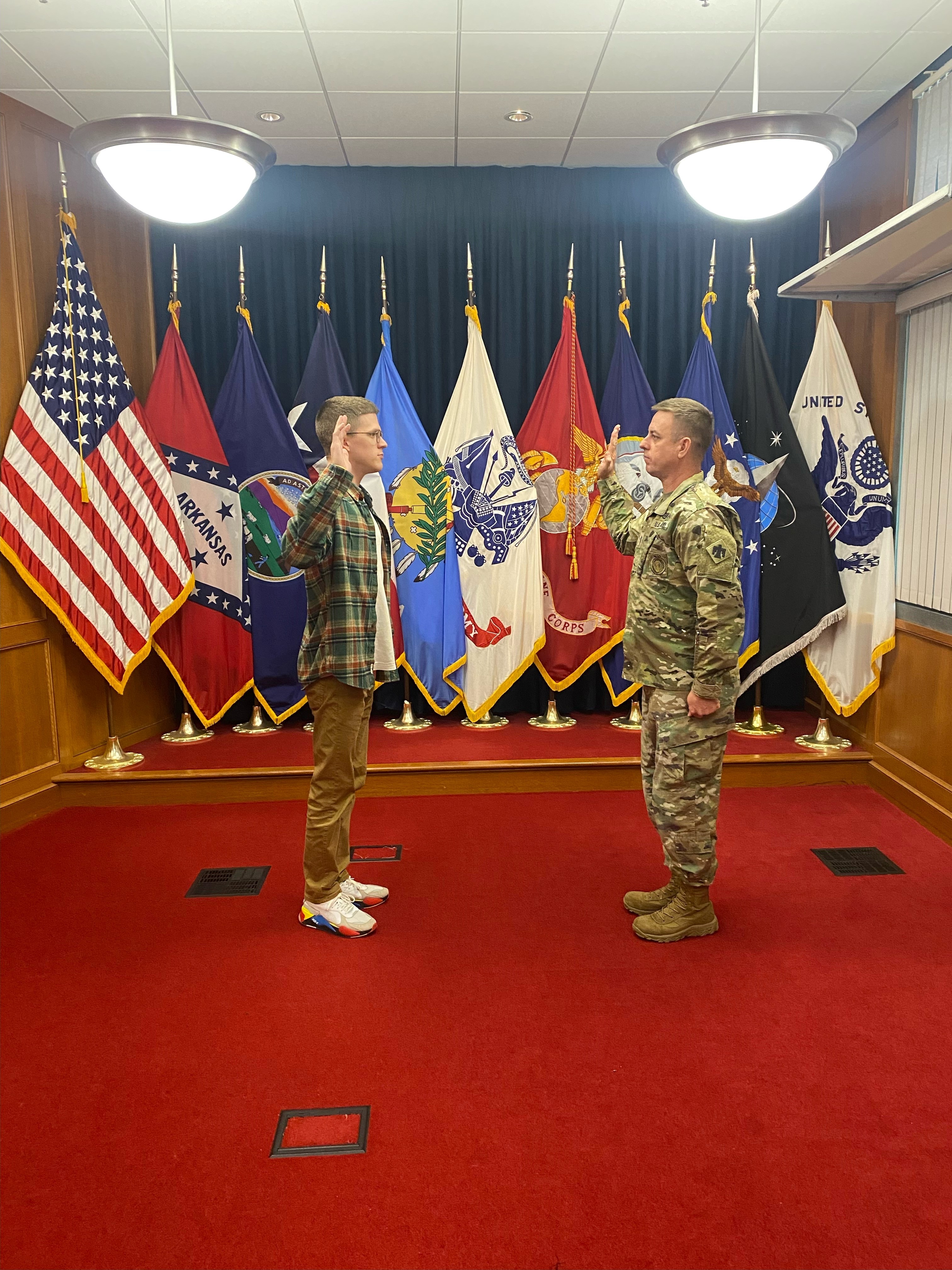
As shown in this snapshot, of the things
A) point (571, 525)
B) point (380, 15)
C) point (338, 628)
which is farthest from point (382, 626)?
point (380, 15)

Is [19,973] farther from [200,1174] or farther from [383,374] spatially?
[383,374]

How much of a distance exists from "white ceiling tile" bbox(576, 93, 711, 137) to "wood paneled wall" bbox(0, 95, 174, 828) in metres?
2.41

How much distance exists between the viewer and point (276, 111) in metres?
4.05

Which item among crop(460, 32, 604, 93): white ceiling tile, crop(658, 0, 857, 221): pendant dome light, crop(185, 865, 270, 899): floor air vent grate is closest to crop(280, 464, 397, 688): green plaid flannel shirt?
crop(185, 865, 270, 899): floor air vent grate

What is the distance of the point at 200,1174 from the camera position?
6.07ft

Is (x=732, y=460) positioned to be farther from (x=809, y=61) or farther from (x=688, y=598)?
(x=688, y=598)

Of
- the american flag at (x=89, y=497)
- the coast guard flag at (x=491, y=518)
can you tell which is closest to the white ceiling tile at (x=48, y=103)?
the american flag at (x=89, y=497)

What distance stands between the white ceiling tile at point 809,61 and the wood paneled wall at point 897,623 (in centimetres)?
35

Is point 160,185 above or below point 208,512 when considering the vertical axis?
above

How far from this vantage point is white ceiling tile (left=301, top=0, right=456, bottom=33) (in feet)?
10.3

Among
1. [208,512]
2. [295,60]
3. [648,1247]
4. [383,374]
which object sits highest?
[295,60]

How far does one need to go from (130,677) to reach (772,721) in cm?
→ 343

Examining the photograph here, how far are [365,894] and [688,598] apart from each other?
1.49 meters

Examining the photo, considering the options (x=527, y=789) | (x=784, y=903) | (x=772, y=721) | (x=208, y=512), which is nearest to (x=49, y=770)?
(x=208, y=512)
